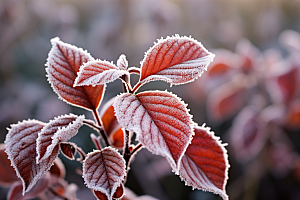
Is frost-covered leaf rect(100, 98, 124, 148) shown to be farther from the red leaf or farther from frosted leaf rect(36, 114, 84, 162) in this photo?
the red leaf

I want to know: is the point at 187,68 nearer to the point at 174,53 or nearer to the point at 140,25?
the point at 174,53

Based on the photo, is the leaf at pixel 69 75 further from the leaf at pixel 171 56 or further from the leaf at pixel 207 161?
the leaf at pixel 207 161

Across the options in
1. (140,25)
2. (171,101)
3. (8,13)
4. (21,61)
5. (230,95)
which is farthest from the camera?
(21,61)

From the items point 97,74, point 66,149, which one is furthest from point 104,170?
point 97,74

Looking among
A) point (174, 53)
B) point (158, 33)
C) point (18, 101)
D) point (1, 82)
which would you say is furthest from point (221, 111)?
point (1, 82)

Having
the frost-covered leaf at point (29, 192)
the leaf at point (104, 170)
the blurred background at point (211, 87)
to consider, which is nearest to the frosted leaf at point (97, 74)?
the leaf at point (104, 170)
